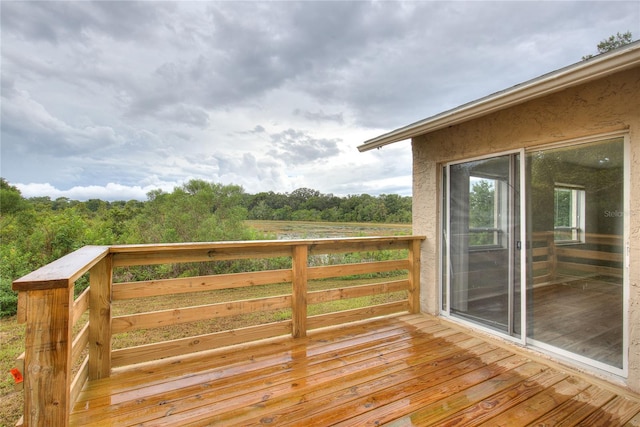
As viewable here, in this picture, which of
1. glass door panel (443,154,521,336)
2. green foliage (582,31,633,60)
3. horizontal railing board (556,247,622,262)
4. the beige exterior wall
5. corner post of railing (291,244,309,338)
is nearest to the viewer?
the beige exterior wall

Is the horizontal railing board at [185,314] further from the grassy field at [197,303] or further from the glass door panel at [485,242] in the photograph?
the glass door panel at [485,242]

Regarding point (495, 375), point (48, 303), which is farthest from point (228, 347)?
point (495, 375)

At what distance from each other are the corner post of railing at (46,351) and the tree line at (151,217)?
17.5 feet

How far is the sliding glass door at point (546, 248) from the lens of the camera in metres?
2.28

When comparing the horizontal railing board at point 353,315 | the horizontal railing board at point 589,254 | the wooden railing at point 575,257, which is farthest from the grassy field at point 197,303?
the horizontal railing board at point 589,254

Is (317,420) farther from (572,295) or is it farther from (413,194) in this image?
(413,194)

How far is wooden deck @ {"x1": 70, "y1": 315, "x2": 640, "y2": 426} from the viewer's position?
5.75ft

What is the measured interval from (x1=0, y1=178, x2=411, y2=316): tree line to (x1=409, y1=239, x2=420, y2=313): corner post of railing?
3.98m

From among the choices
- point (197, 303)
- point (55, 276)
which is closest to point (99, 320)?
point (55, 276)

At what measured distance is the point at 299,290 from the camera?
301 centimetres

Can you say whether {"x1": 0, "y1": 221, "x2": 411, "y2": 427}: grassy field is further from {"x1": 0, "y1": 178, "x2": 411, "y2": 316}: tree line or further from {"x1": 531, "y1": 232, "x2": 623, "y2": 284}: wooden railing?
{"x1": 531, "y1": 232, "x2": 623, "y2": 284}: wooden railing

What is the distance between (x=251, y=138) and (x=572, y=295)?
30.0 feet

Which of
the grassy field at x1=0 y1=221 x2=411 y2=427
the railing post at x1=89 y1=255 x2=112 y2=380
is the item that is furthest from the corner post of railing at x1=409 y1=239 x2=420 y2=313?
the railing post at x1=89 y1=255 x2=112 y2=380

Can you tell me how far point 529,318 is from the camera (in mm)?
2760
